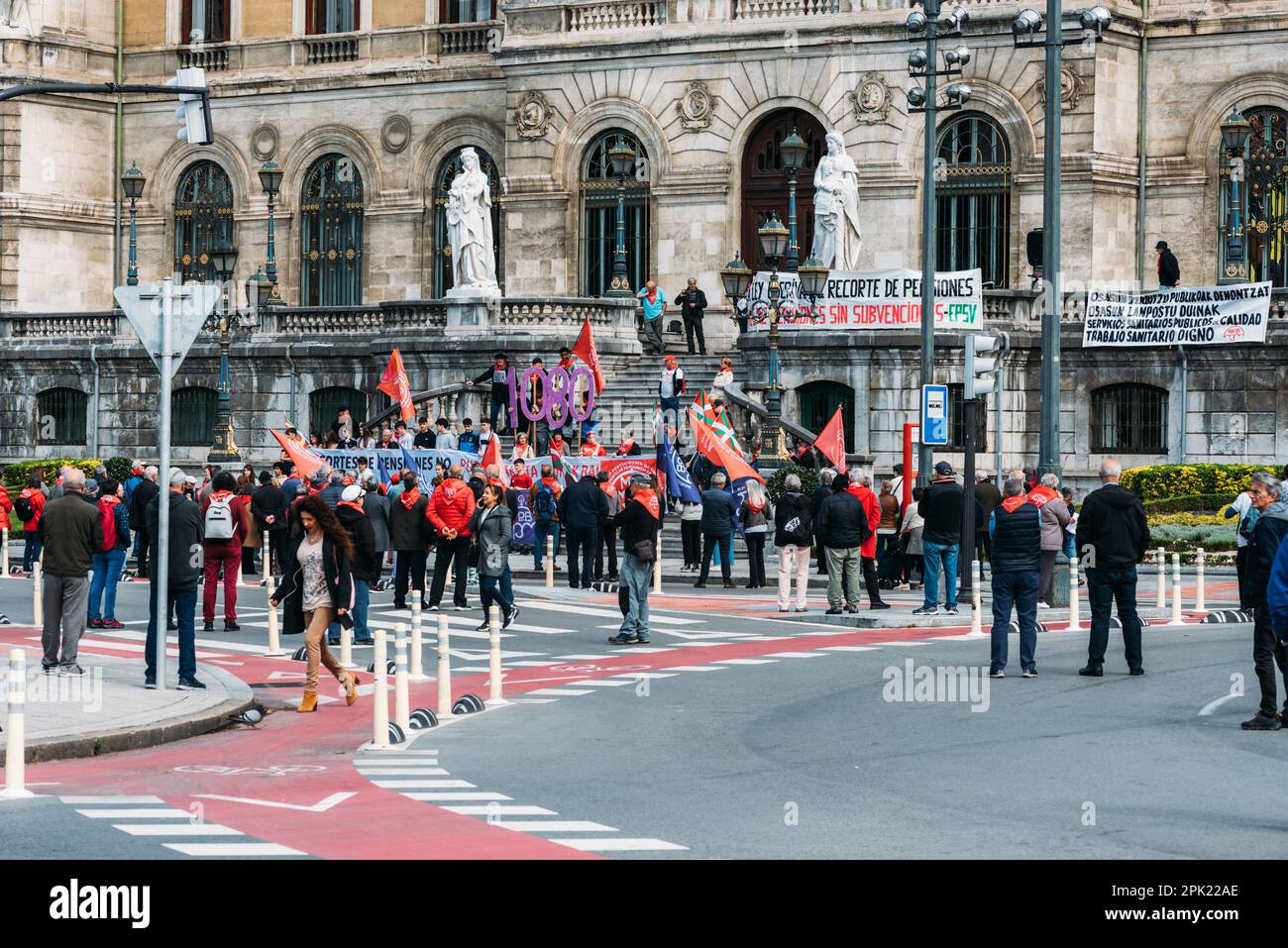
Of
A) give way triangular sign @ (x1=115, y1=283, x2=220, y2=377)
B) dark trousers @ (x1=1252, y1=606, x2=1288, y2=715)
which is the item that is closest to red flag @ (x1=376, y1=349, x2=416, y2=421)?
give way triangular sign @ (x1=115, y1=283, x2=220, y2=377)

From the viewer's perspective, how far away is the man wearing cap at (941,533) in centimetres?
2684

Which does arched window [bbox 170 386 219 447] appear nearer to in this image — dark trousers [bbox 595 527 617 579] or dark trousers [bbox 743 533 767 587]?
dark trousers [bbox 595 527 617 579]

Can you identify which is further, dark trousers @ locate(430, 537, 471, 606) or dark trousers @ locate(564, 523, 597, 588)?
dark trousers @ locate(564, 523, 597, 588)

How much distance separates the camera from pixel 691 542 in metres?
34.3

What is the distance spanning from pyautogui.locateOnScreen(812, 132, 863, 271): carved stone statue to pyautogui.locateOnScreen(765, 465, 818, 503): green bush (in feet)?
24.2

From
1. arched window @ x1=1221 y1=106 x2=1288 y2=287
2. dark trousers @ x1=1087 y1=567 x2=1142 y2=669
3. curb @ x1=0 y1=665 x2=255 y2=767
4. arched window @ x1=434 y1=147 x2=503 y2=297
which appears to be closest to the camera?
curb @ x1=0 y1=665 x2=255 y2=767

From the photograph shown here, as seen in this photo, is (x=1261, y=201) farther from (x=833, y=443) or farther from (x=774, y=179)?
(x=833, y=443)

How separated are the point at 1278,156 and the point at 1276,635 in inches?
1144

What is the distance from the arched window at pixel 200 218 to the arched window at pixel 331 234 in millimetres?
2318

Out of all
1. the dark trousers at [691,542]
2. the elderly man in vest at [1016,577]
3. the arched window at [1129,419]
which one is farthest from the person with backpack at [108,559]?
the arched window at [1129,419]

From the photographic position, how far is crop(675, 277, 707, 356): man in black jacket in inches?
1742

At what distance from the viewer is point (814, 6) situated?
45812 millimetres

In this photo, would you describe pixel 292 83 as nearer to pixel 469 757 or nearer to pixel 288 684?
Result: pixel 288 684

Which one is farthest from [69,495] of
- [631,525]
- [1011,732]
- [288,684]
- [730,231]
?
[730,231]
